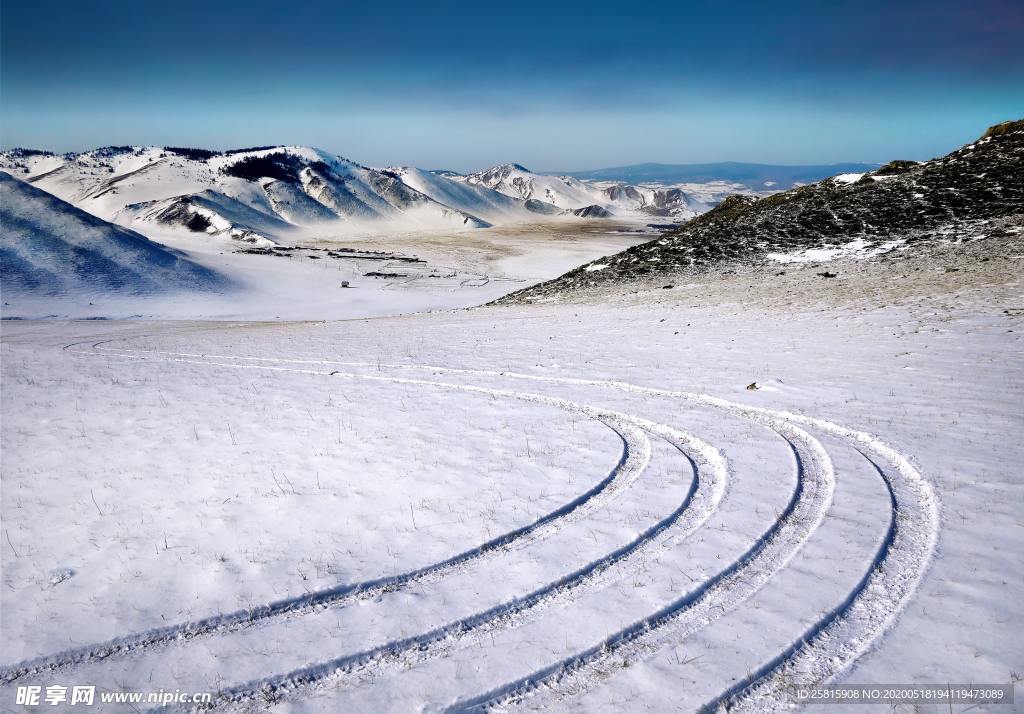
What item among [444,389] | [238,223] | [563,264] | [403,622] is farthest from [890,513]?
[238,223]

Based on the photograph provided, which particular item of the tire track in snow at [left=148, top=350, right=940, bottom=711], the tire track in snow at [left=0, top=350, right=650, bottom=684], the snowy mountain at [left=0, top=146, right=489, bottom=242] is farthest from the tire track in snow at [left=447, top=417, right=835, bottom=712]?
the snowy mountain at [left=0, top=146, right=489, bottom=242]

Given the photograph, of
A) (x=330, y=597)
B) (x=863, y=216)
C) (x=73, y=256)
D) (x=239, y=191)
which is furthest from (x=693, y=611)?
(x=239, y=191)

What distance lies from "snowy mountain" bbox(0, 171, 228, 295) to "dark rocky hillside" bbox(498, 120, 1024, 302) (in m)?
36.2

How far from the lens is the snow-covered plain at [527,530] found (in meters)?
5.89

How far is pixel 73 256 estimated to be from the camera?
5556 cm

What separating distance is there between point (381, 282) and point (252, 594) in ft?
212

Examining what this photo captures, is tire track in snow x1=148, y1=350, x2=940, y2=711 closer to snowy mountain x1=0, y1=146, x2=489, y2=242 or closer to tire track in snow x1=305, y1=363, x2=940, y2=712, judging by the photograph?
tire track in snow x1=305, y1=363, x2=940, y2=712

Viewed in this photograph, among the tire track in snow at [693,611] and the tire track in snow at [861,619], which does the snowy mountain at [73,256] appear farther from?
the tire track in snow at [861,619]

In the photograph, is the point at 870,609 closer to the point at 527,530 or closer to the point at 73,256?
the point at 527,530

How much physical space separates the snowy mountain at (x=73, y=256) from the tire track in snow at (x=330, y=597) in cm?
5525

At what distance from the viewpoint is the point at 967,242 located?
31.8m

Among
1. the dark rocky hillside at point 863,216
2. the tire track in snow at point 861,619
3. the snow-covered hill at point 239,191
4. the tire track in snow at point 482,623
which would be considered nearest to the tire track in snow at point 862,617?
the tire track in snow at point 861,619

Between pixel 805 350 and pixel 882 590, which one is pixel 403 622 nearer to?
pixel 882 590

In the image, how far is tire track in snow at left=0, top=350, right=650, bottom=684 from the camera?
6246 mm
